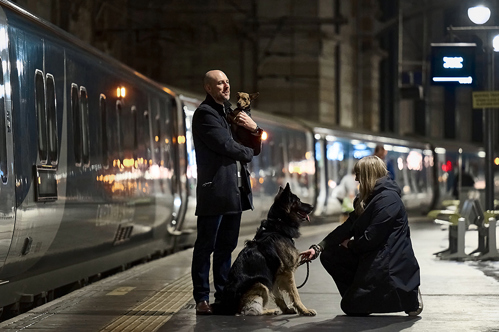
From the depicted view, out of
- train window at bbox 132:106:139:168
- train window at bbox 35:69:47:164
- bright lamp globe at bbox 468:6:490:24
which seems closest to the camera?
train window at bbox 35:69:47:164

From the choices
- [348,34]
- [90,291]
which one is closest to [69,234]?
[90,291]

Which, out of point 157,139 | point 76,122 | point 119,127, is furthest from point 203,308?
point 157,139

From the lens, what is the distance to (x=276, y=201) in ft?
25.6

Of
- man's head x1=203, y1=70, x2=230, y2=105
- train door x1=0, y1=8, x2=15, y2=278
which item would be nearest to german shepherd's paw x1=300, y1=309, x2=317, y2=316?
man's head x1=203, y1=70, x2=230, y2=105

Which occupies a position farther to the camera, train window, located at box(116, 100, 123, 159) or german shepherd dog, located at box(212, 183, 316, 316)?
train window, located at box(116, 100, 123, 159)

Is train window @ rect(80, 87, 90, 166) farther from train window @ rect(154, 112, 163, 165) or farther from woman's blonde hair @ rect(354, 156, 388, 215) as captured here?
train window @ rect(154, 112, 163, 165)

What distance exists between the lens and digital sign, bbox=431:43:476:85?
15.4 m

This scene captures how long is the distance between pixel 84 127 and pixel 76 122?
0.36 metres

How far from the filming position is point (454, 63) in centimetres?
1558

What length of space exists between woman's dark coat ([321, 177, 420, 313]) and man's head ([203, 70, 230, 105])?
133 centimetres

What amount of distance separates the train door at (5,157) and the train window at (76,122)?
6.77 ft

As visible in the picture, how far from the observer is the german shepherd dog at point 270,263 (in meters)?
7.80

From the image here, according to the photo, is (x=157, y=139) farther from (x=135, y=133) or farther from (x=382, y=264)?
(x=382, y=264)

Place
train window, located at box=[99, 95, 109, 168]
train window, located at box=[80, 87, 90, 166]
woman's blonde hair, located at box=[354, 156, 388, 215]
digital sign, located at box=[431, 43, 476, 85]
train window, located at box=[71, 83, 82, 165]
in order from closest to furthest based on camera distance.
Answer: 1. woman's blonde hair, located at box=[354, 156, 388, 215]
2. train window, located at box=[71, 83, 82, 165]
3. train window, located at box=[80, 87, 90, 166]
4. train window, located at box=[99, 95, 109, 168]
5. digital sign, located at box=[431, 43, 476, 85]
